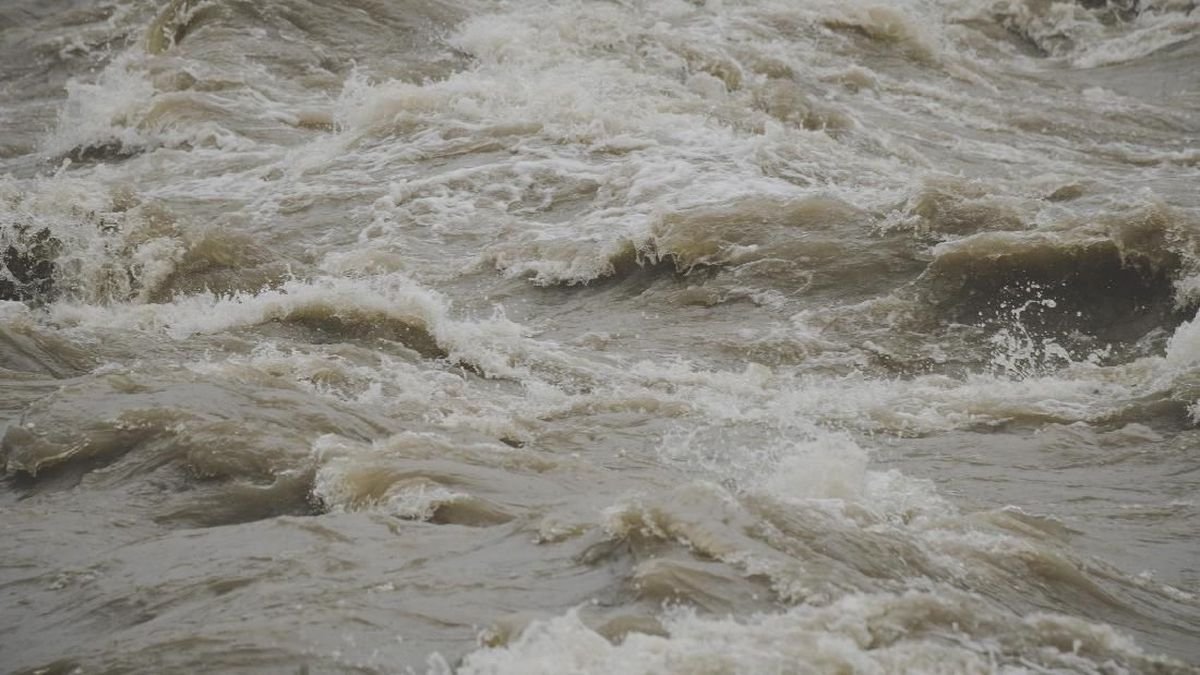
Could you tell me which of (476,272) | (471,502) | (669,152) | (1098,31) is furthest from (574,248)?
(1098,31)

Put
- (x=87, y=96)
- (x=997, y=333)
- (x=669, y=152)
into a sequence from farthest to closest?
(x=87, y=96)
(x=669, y=152)
(x=997, y=333)

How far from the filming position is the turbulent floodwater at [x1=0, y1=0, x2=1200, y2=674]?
3990 millimetres

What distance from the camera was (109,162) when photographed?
11.1 m

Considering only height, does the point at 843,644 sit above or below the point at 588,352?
above

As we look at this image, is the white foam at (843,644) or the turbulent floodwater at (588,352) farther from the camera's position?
the turbulent floodwater at (588,352)

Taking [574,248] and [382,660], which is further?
[574,248]

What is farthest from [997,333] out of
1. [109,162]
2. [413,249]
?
[109,162]

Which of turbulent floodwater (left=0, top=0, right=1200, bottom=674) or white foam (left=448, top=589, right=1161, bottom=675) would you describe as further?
turbulent floodwater (left=0, top=0, right=1200, bottom=674)

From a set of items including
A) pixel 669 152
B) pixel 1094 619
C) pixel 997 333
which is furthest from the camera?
pixel 669 152

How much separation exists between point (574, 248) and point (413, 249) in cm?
122

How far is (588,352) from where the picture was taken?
7277mm

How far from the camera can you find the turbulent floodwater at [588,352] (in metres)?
3.99

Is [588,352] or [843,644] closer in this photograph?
[843,644]

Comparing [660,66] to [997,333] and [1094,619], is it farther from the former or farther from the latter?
[1094,619]
